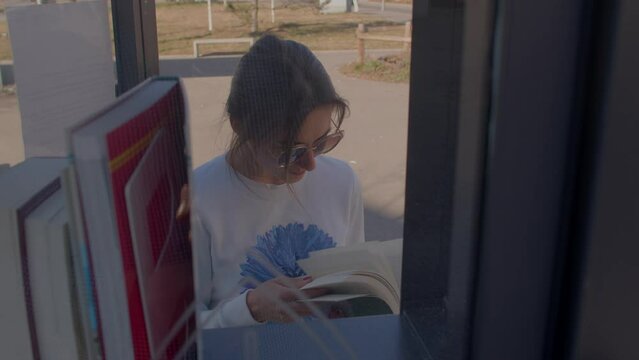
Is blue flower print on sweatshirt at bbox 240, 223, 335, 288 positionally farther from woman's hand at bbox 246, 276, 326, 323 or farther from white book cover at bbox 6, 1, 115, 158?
white book cover at bbox 6, 1, 115, 158

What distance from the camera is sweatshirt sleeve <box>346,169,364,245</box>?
4.05ft

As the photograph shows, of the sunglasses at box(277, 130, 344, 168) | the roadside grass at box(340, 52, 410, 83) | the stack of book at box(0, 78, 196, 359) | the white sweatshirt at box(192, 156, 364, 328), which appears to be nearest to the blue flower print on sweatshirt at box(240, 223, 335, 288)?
the white sweatshirt at box(192, 156, 364, 328)

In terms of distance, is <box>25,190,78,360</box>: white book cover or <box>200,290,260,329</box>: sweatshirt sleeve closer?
<box>25,190,78,360</box>: white book cover

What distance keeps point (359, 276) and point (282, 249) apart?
0.56 feet

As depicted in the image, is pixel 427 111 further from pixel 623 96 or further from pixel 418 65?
pixel 623 96

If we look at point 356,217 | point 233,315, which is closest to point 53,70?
point 233,315

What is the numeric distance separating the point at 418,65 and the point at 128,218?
1.31ft

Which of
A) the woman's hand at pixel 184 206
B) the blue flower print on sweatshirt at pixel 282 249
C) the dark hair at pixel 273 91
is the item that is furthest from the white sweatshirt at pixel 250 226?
the woman's hand at pixel 184 206

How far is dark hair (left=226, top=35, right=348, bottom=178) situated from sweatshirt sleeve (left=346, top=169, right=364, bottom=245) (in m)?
0.32

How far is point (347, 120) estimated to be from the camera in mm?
1107

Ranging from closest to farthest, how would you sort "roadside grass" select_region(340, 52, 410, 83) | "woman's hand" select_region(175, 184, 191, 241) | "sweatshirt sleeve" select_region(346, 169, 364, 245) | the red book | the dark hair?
1. the red book
2. "woman's hand" select_region(175, 184, 191, 241)
3. "roadside grass" select_region(340, 52, 410, 83)
4. the dark hair
5. "sweatshirt sleeve" select_region(346, 169, 364, 245)

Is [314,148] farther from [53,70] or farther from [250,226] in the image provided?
[53,70]

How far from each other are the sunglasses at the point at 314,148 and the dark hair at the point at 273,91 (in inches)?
0.8

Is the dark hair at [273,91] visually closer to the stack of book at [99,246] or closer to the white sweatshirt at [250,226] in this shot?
the white sweatshirt at [250,226]
